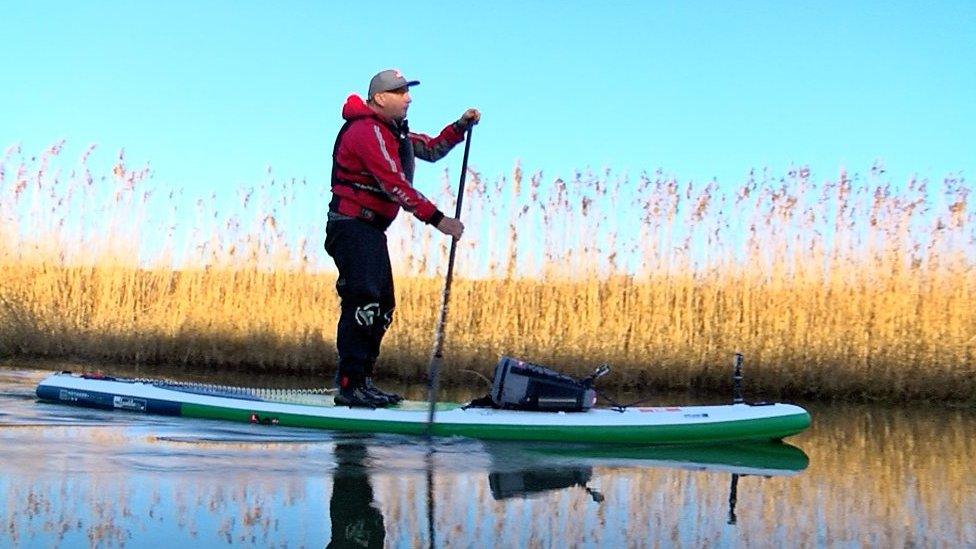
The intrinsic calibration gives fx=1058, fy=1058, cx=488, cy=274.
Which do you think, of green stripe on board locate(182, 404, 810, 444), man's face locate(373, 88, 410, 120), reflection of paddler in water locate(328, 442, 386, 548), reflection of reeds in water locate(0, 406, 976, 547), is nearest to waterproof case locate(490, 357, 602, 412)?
green stripe on board locate(182, 404, 810, 444)

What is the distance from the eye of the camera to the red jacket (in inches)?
213

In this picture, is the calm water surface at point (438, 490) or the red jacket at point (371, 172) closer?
the calm water surface at point (438, 490)

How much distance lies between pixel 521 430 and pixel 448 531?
218 cm

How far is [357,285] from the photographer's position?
548cm

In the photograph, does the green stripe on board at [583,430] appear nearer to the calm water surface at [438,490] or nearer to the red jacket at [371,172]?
the calm water surface at [438,490]

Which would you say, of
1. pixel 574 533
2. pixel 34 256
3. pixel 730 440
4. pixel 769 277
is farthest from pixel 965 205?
pixel 34 256

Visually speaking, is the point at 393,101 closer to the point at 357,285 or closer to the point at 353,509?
the point at 357,285

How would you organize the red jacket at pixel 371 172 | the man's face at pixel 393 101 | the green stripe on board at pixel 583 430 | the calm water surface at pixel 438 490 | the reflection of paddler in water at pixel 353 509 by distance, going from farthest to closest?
the man's face at pixel 393 101 < the red jacket at pixel 371 172 < the green stripe on board at pixel 583 430 < the calm water surface at pixel 438 490 < the reflection of paddler in water at pixel 353 509

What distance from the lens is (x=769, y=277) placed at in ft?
30.0

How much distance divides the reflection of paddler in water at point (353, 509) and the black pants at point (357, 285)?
49.4 inches

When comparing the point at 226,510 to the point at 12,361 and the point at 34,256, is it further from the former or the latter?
the point at 34,256

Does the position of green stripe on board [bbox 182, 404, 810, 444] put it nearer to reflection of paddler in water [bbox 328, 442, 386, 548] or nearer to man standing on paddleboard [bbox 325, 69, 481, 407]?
man standing on paddleboard [bbox 325, 69, 481, 407]

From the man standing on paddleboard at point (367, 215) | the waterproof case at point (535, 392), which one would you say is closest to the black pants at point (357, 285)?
the man standing on paddleboard at point (367, 215)

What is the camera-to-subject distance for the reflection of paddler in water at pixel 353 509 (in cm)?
290
